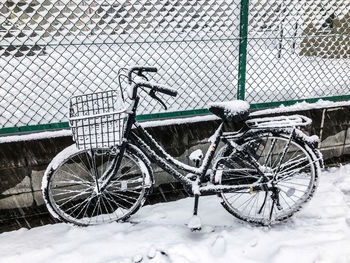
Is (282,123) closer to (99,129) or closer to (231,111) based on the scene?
(231,111)

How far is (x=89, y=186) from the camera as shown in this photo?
3562mm

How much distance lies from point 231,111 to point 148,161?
3.33 feet

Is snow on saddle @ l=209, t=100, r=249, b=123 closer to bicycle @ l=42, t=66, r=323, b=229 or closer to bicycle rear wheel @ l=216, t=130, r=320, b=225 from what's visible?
bicycle @ l=42, t=66, r=323, b=229

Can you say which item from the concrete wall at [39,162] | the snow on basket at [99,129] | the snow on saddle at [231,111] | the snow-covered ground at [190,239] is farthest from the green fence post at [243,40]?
the snow on basket at [99,129]

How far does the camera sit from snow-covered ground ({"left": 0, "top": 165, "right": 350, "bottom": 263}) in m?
2.94

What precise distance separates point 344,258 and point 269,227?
78 cm

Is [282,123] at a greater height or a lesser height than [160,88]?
lesser

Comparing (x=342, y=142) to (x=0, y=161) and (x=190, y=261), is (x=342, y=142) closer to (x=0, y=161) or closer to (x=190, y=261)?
(x=190, y=261)

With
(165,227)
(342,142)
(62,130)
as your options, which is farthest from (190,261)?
(342,142)

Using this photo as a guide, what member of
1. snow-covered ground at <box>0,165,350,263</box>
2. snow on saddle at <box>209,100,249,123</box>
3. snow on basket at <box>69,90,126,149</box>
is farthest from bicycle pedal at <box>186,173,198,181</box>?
snow on basket at <box>69,90,126,149</box>

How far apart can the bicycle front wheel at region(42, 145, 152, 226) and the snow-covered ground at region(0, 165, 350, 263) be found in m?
0.23

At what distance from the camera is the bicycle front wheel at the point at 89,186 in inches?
124

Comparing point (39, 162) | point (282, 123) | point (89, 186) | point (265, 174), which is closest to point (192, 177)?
point (265, 174)

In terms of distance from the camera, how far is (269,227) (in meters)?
3.40
